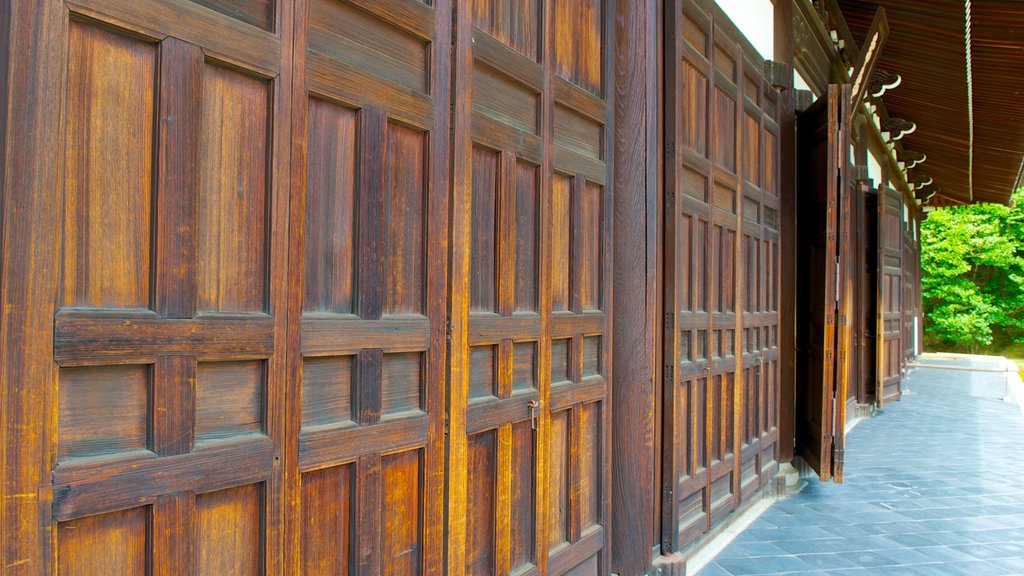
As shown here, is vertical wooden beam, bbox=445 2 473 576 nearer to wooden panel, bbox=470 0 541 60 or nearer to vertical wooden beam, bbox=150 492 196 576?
wooden panel, bbox=470 0 541 60

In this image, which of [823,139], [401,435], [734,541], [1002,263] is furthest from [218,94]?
[1002,263]

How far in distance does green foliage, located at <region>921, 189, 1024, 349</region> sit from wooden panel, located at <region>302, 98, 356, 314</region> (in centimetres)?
2871

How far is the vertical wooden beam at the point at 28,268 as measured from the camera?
1.11 meters

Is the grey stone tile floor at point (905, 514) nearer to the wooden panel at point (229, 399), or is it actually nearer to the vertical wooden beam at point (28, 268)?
Answer: the wooden panel at point (229, 399)

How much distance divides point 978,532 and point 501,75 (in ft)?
13.5

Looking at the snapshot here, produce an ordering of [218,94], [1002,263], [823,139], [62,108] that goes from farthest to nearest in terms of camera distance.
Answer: [1002,263], [823,139], [218,94], [62,108]

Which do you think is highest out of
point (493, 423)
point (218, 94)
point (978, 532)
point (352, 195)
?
point (218, 94)

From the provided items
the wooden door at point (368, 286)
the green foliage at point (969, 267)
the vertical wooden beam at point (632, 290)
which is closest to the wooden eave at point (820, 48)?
the vertical wooden beam at point (632, 290)

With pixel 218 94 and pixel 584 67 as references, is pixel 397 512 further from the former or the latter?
pixel 584 67

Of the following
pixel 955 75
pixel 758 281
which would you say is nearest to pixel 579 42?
pixel 758 281

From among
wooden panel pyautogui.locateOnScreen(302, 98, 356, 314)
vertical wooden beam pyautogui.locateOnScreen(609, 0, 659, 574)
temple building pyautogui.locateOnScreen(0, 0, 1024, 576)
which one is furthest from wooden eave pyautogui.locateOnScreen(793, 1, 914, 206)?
wooden panel pyautogui.locateOnScreen(302, 98, 356, 314)

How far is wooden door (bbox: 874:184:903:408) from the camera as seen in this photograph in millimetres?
9352

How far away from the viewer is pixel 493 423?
2.29 metres

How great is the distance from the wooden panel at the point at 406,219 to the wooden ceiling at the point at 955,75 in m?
6.06
